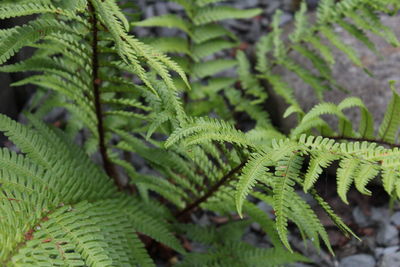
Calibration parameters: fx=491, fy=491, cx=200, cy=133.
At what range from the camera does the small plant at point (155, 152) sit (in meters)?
1.16

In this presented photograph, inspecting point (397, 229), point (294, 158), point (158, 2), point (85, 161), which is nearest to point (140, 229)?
point (85, 161)

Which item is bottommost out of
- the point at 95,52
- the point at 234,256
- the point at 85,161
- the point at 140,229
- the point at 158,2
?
the point at 234,256

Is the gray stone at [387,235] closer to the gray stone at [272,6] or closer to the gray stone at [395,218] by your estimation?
the gray stone at [395,218]

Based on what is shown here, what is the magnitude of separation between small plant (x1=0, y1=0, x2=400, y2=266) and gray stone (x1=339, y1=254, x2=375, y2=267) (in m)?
0.33

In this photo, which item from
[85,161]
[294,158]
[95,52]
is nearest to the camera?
[294,158]

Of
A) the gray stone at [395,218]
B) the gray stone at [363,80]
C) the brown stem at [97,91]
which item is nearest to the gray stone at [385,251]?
the gray stone at [395,218]

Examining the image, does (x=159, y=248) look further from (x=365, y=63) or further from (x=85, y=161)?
(x=365, y=63)

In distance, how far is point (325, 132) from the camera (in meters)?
1.69

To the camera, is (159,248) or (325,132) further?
(159,248)

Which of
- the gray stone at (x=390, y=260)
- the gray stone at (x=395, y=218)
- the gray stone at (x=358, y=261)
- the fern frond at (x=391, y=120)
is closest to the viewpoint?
the fern frond at (x=391, y=120)

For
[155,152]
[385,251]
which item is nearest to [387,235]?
[385,251]

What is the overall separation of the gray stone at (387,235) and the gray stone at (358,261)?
0.29 feet

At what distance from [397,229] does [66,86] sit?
1.39 metres

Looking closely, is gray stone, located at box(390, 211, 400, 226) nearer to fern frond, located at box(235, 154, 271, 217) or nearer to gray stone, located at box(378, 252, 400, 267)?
gray stone, located at box(378, 252, 400, 267)
